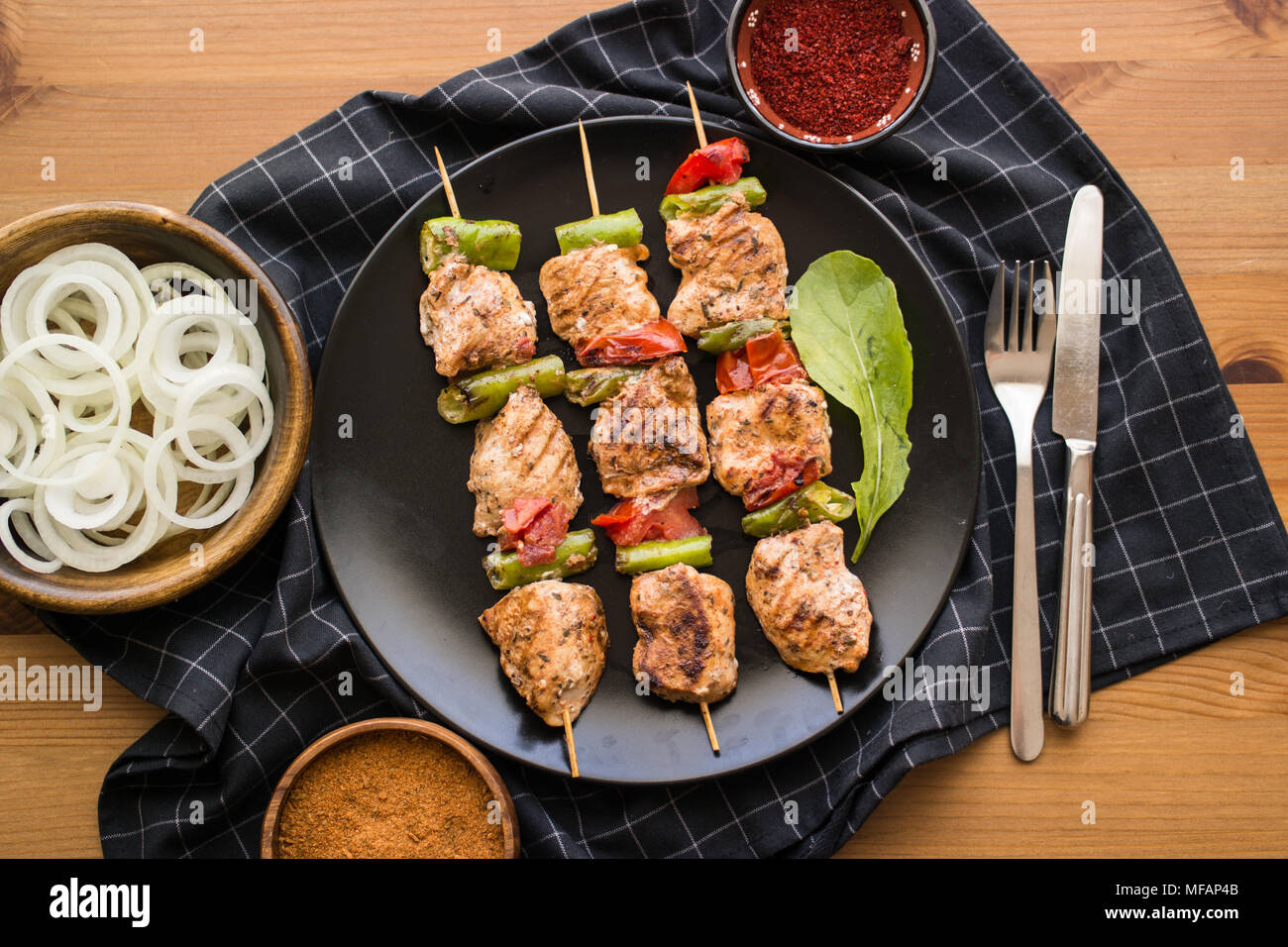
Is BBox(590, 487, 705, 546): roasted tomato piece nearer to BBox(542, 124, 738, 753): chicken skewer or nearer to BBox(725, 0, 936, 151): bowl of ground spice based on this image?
BBox(542, 124, 738, 753): chicken skewer

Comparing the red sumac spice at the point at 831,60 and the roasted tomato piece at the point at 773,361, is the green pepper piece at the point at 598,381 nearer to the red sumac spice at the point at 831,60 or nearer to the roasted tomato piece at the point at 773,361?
the roasted tomato piece at the point at 773,361

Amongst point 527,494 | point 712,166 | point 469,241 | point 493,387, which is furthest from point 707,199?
point 527,494

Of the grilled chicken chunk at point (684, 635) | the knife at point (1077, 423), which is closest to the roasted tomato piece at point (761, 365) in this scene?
the grilled chicken chunk at point (684, 635)

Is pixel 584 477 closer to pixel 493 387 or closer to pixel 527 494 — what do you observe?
pixel 527 494

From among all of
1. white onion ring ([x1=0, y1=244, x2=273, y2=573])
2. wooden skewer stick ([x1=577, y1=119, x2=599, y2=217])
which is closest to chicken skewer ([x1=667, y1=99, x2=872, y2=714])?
wooden skewer stick ([x1=577, y1=119, x2=599, y2=217])

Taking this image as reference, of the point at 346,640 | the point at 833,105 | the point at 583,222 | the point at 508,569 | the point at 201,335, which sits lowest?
the point at 346,640

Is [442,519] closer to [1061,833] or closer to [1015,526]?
[1015,526]

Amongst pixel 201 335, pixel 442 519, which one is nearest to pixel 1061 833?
pixel 442 519
